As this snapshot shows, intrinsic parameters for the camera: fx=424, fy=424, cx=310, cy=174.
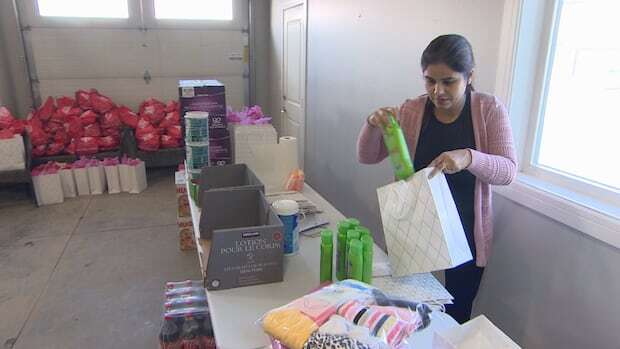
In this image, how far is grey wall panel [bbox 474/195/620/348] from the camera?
140 cm

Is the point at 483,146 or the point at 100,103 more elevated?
the point at 483,146

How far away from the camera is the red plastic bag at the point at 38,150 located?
4.39 meters

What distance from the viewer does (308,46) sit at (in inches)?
157

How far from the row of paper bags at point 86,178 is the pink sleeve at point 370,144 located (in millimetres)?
3506

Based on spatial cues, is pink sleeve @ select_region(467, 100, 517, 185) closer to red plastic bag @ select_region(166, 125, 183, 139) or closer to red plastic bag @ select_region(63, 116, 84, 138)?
red plastic bag @ select_region(166, 125, 183, 139)

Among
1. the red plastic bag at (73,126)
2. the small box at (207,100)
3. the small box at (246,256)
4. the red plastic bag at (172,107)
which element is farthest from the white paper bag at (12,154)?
the small box at (246,256)

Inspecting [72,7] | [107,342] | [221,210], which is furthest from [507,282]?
[72,7]

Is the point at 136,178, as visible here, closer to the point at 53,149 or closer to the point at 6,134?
the point at 53,149

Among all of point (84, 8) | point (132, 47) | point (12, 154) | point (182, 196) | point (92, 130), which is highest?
point (84, 8)

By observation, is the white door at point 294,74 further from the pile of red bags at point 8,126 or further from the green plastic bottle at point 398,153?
the green plastic bottle at point 398,153

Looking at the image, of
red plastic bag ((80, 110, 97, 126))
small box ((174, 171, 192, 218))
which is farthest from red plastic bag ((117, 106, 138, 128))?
small box ((174, 171, 192, 218))

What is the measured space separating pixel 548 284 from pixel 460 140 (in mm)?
656

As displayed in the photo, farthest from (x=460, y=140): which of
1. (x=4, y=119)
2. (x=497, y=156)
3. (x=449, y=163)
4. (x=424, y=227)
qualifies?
(x=4, y=119)

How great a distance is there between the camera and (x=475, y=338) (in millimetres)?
928
